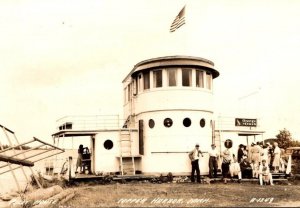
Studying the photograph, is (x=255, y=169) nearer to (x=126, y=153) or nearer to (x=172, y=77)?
(x=172, y=77)

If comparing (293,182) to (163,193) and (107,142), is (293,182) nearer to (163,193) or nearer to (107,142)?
(163,193)

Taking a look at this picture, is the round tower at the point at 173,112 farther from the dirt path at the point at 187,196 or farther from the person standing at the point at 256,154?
the dirt path at the point at 187,196

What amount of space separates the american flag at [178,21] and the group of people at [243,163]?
257 inches

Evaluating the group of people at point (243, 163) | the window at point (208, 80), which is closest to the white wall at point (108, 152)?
the group of people at point (243, 163)

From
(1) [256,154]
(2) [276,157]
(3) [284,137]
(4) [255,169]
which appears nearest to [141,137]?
(1) [256,154]

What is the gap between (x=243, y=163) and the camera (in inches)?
799

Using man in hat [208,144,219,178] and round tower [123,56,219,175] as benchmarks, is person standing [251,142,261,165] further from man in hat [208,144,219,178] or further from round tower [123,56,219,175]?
round tower [123,56,219,175]

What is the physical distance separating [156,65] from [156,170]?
517cm

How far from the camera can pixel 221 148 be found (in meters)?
23.2

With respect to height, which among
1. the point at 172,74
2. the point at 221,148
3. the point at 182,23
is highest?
the point at 182,23

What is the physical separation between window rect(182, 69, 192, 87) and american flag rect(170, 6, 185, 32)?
7.39ft

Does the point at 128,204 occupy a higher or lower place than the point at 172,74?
lower

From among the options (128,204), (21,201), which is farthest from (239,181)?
(21,201)

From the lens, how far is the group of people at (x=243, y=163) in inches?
744
